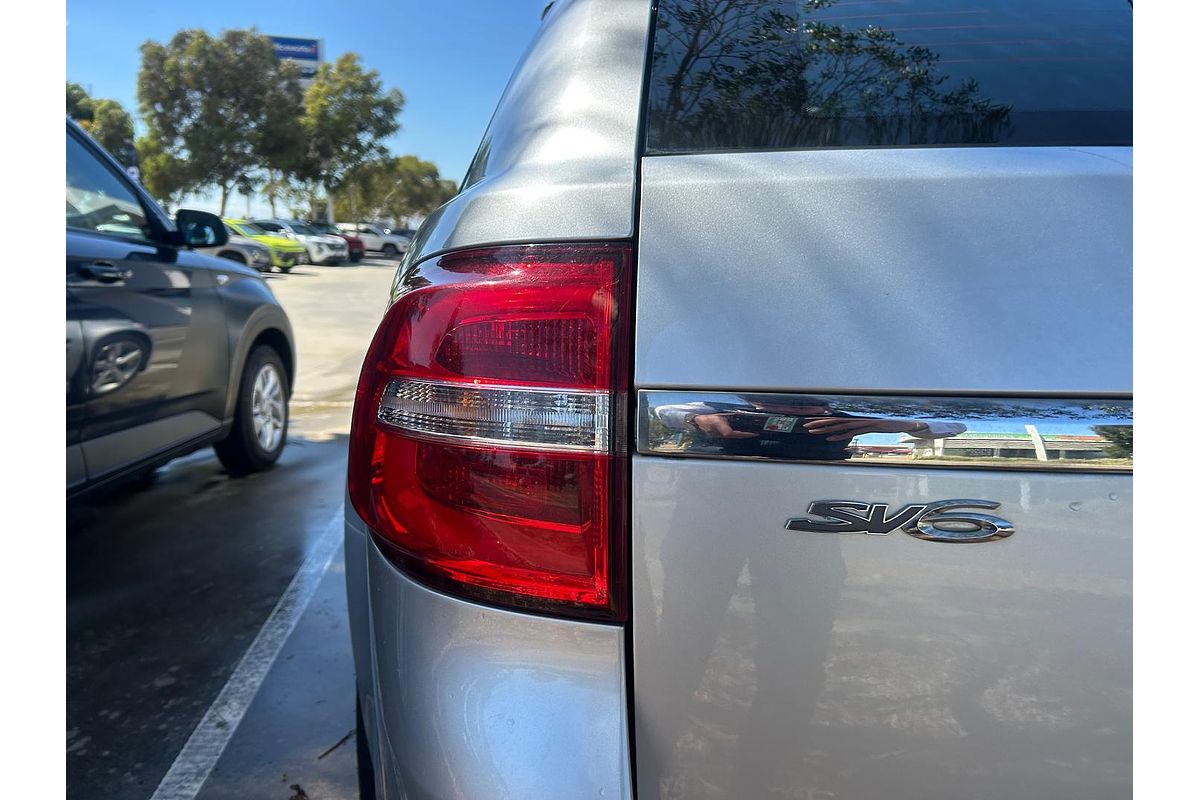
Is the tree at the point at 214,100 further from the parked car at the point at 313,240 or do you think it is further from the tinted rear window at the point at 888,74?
the tinted rear window at the point at 888,74

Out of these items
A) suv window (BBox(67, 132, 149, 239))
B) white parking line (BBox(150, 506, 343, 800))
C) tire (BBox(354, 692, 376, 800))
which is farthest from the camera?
suv window (BBox(67, 132, 149, 239))

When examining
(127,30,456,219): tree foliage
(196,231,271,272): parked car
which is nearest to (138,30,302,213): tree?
(127,30,456,219): tree foliage

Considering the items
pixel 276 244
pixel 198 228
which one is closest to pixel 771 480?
pixel 198 228

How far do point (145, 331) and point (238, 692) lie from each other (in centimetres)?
163

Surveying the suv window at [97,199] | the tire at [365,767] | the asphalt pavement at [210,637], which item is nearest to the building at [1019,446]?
the tire at [365,767]

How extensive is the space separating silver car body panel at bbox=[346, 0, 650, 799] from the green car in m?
24.2

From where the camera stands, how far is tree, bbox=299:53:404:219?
36.2m

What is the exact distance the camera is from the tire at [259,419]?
452 centimetres

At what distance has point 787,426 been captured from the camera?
919mm

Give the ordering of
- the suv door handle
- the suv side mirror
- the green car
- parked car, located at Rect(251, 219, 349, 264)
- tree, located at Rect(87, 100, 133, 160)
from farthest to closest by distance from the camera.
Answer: tree, located at Rect(87, 100, 133, 160) < parked car, located at Rect(251, 219, 349, 264) < the green car < the suv side mirror < the suv door handle

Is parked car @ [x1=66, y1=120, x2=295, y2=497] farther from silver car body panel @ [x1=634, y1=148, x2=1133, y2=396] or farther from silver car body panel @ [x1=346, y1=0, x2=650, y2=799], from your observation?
silver car body panel @ [x1=634, y1=148, x2=1133, y2=396]

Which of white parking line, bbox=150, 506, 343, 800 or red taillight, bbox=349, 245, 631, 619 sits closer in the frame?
red taillight, bbox=349, 245, 631, 619

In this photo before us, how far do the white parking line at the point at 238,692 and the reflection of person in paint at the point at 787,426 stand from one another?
1.95 meters

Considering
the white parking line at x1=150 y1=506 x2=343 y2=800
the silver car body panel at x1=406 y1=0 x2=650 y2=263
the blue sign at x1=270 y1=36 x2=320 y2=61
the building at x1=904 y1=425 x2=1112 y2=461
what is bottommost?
the white parking line at x1=150 y1=506 x2=343 y2=800
